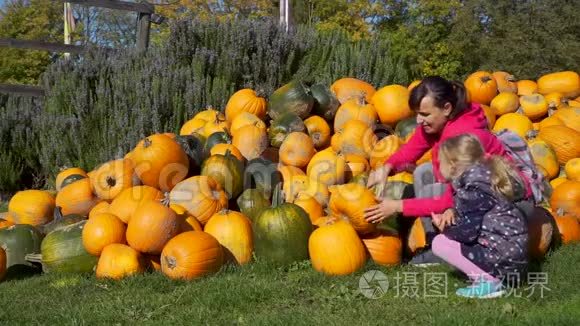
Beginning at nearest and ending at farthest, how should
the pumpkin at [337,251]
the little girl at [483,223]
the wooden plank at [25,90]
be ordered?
the little girl at [483,223] < the pumpkin at [337,251] < the wooden plank at [25,90]

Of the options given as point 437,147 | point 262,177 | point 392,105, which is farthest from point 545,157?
point 262,177

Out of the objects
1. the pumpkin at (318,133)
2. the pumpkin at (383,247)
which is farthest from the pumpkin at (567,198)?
the pumpkin at (318,133)

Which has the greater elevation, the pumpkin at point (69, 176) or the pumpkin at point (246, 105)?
the pumpkin at point (246, 105)

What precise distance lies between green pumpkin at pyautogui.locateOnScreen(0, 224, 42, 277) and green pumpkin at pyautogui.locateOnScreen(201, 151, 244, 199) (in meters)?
1.41

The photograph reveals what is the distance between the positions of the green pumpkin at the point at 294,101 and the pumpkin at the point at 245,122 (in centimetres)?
22

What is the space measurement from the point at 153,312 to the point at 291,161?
7.98 feet

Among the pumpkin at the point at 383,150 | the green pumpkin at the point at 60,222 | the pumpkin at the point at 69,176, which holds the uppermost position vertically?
the pumpkin at the point at 383,150

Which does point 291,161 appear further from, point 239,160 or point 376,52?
point 376,52

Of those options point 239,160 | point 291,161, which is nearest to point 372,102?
point 291,161

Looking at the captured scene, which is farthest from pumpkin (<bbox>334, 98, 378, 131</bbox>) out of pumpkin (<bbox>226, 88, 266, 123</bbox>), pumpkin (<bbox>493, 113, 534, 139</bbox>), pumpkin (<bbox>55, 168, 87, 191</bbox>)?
pumpkin (<bbox>55, 168, 87, 191</bbox>)

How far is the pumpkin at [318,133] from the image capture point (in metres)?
6.09

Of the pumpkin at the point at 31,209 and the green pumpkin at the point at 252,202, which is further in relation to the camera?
the pumpkin at the point at 31,209

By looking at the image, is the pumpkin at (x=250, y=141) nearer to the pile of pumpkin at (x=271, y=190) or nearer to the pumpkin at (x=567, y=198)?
the pile of pumpkin at (x=271, y=190)

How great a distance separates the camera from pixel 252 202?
16.8 feet
